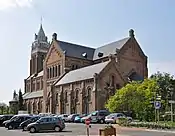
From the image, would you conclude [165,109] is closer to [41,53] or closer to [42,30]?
[41,53]

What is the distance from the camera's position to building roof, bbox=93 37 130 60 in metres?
79.2

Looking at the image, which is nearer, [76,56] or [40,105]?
[76,56]

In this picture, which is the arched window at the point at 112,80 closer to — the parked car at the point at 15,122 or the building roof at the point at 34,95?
the parked car at the point at 15,122

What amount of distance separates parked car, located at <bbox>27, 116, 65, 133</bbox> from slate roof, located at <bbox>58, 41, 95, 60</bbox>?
165ft

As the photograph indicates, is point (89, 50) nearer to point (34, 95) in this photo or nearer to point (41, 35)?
point (34, 95)

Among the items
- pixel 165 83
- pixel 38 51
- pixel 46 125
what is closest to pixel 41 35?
pixel 38 51

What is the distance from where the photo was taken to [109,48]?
83.2m

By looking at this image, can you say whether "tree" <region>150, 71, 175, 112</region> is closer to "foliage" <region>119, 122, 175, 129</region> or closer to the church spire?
"foliage" <region>119, 122, 175, 129</region>

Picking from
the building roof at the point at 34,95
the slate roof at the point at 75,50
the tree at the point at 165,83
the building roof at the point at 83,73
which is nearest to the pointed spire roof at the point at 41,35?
the building roof at the point at 34,95

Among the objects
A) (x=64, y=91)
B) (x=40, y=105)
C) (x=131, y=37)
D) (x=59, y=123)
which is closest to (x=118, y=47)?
(x=131, y=37)

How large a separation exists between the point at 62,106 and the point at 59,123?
41.9m

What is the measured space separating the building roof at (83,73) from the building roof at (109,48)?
949 cm

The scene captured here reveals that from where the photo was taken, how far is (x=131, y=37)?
79625 mm

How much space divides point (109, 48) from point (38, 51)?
34.4 metres
